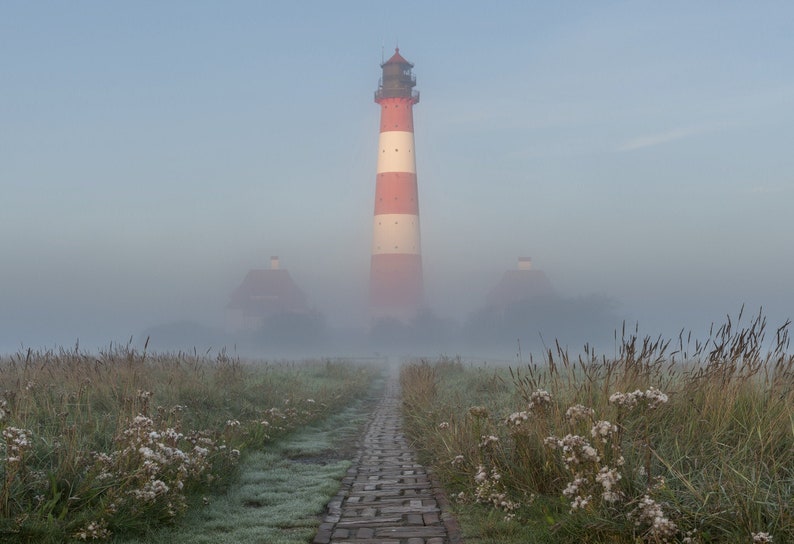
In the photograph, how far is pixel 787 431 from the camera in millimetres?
5898

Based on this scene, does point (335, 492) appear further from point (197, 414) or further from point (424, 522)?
point (197, 414)

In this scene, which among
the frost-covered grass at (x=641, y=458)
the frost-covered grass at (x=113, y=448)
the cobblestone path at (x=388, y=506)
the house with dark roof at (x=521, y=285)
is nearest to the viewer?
the frost-covered grass at (x=641, y=458)

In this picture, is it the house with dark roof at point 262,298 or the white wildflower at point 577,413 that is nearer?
the white wildflower at point 577,413

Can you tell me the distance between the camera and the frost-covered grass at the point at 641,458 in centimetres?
469

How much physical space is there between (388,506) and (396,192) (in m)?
38.6

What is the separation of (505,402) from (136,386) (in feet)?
17.8

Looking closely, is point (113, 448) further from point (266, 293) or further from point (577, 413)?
point (266, 293)

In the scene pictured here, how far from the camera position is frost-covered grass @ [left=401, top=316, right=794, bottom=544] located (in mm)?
4688

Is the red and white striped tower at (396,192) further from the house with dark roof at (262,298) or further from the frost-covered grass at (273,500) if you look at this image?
the frost-covered grass at (273,500)

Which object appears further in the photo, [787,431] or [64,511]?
[787,431]

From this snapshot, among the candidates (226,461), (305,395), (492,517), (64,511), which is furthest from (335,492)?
(305,395)

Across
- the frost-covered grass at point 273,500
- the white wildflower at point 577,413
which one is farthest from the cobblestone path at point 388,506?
the white wildflower at point 577,413

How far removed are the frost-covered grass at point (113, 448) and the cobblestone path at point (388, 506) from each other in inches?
52.6

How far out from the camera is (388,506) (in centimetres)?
667
